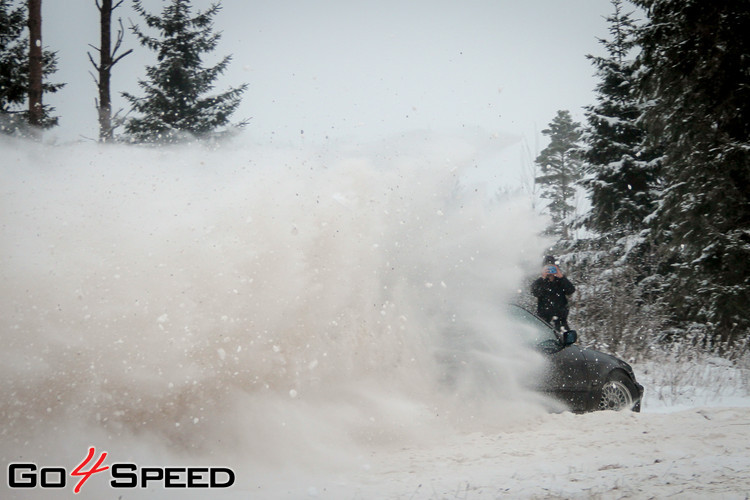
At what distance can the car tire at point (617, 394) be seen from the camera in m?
5.75

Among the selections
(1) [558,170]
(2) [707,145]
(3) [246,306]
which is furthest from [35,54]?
(1) [558,170]

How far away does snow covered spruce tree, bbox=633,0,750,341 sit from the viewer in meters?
9.35

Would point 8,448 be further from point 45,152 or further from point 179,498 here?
point 45,152

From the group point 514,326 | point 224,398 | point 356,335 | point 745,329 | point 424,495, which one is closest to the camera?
point 424,495

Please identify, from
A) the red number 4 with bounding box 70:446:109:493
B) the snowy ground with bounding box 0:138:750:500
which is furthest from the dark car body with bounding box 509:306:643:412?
the red number 4 with bounding box 70:446:109:493

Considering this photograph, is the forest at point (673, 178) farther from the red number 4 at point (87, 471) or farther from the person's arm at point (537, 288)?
the red number 4 at point (87, 471)

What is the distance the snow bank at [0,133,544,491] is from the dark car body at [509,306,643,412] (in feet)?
0.90

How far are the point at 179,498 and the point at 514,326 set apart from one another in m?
3.46

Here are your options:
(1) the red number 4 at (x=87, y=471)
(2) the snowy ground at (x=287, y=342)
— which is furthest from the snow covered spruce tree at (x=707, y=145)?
(1) the red number 4 at (x=87, y=471)

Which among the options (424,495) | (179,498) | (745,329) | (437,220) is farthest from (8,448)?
(745,329)

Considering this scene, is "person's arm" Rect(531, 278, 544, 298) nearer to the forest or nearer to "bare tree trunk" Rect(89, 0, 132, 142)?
the forest

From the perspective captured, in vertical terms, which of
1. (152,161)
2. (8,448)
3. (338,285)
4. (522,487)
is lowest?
(522,487)

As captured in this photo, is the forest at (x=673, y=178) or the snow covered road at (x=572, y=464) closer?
the snow covered road at (x=572, y=464)

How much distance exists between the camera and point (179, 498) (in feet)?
10.8
